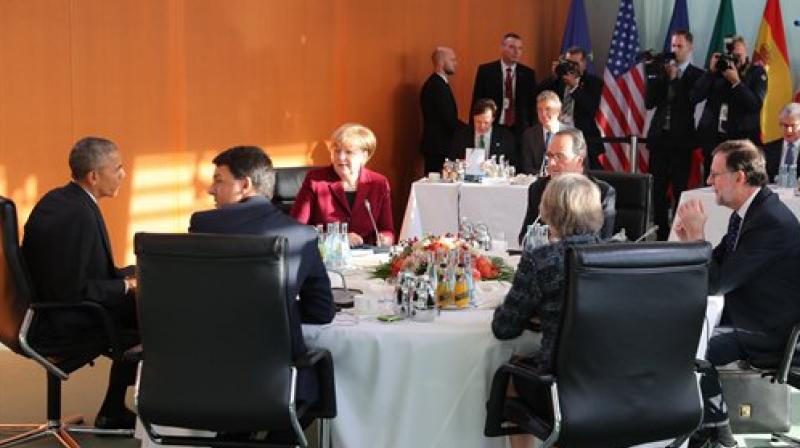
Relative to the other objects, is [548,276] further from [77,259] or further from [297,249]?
[77,259]

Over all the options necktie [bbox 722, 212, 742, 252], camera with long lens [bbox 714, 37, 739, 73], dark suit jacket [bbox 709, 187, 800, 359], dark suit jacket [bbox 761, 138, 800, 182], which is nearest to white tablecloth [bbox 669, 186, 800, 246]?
dark suit jacket [bbox 761, 138, 800, 182]

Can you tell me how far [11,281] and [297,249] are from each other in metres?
1.37

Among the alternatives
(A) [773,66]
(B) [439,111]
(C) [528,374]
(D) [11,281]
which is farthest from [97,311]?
(A) [773,66]

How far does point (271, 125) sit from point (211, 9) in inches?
42.0

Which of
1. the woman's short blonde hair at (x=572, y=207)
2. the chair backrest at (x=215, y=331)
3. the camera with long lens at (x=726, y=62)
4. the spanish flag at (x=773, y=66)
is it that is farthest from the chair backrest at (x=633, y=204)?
the spanish flag at (x=773, y=66)

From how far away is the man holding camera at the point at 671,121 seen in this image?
9.62 meters

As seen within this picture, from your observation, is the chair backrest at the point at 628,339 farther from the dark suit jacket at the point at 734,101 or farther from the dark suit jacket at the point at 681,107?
the dark suit jacket at the point at 681,107

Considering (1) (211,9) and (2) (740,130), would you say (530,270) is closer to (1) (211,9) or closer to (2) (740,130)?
(1) (211,9)

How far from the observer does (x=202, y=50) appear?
306 inches

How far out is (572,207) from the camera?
3.44 m

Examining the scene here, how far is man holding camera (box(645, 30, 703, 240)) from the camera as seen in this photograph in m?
9.62

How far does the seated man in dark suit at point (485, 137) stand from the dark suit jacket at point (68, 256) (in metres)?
4.90

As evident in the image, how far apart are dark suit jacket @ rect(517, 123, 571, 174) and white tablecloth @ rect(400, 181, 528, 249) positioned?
34.5 inches

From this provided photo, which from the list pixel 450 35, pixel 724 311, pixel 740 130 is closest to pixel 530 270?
pixel 724 311
